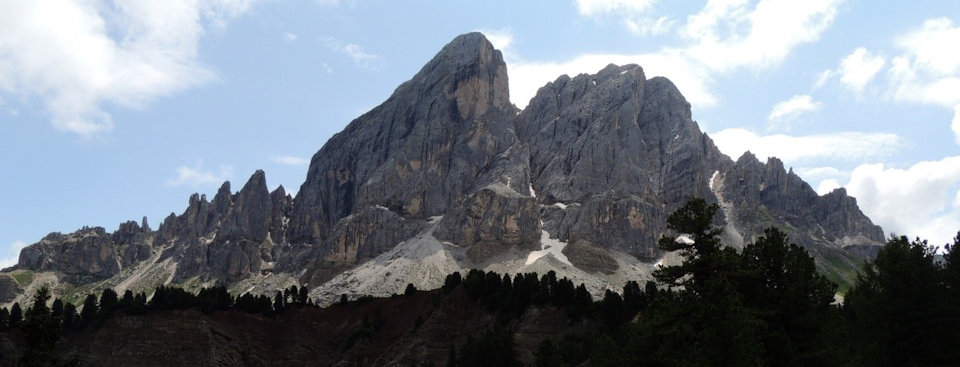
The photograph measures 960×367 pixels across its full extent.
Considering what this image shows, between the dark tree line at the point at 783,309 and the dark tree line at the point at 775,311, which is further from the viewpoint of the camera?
the dark tree line at the point at 783,309

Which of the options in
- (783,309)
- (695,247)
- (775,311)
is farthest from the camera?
(695,247)

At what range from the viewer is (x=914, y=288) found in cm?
5422

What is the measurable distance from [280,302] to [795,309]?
15127 cm

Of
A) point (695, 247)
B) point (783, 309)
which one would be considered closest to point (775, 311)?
point (783, 309)

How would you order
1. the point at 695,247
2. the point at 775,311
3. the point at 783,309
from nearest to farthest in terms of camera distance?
the point at 775,311, the point at 783,309, the point at 695,247

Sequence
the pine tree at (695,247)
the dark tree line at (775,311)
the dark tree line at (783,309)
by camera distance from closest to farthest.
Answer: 1. the dark tree line at (775,311)
2. the dark tree line at (783,309)
3. the pine tree at (695,247)

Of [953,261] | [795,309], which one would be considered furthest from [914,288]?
[795,309]

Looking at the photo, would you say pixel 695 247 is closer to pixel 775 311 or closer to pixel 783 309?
pixel 775 311

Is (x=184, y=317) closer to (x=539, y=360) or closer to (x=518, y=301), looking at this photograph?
(x=518, y=301)

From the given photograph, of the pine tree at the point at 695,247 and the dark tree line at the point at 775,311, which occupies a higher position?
the pine tree at the point at 695,247

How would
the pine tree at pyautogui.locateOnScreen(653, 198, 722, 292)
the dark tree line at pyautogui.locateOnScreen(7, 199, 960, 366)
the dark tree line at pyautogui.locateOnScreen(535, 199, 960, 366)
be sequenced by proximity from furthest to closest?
the pine tree at pyautogui.locateOnScreen(653, 198, 722, 292) → the dark tree line at pyautogui.locateOnScreen(535, 199, 960, 366) → the dark tree line at pyautogui.locateOnScreen(7, 199, 960, 366)

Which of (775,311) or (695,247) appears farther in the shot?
(695,247)

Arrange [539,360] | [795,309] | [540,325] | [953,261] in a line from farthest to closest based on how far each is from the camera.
A: [540,325], [539,360], [953,261], [795,309]

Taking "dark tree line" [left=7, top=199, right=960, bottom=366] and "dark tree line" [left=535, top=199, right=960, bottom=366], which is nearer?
"dark tree line" [left=7, top=199, right=960, bottom=366]
